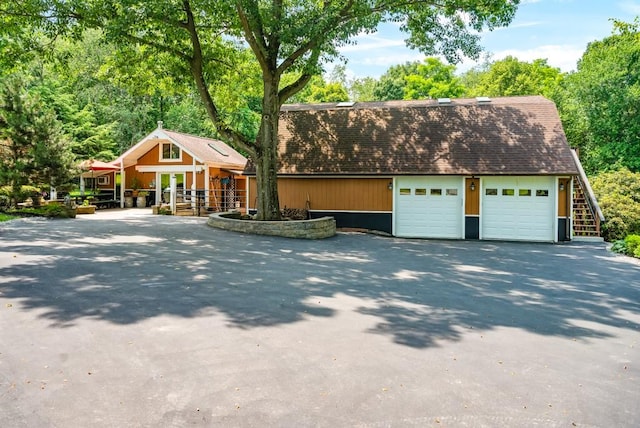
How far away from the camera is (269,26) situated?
13.7 meters

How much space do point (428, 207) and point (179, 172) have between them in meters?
14.2

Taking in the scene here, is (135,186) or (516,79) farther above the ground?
(516,79)

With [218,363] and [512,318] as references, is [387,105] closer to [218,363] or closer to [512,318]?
[512,318]

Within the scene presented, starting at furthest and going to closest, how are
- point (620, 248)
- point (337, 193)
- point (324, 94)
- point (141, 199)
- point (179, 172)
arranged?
1. point (324, 94)
2. point (141, 199)
3. point (179, 172)
4. point (337, 193)
5. point (620, 248)

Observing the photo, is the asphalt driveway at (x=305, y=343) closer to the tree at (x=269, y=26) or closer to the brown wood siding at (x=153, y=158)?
the tree at (x=269, y=26)

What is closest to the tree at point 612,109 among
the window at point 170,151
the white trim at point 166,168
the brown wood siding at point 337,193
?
the brown wood siding at point 337,193

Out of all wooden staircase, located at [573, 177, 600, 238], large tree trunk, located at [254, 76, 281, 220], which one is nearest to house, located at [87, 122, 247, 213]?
large tree trunk, located at [254, 76, 281, 220]

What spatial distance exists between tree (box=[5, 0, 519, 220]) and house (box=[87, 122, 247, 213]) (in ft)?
23.7

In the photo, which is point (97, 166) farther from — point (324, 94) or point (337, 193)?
point (324, 94)

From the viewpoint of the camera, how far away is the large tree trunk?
15.2m

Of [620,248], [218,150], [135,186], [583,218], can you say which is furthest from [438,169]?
[135,186]

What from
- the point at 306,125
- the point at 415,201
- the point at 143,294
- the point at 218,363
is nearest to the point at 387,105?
the point at 306,125

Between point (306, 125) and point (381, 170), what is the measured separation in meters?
4.02

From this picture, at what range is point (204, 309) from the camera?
5996 mm
